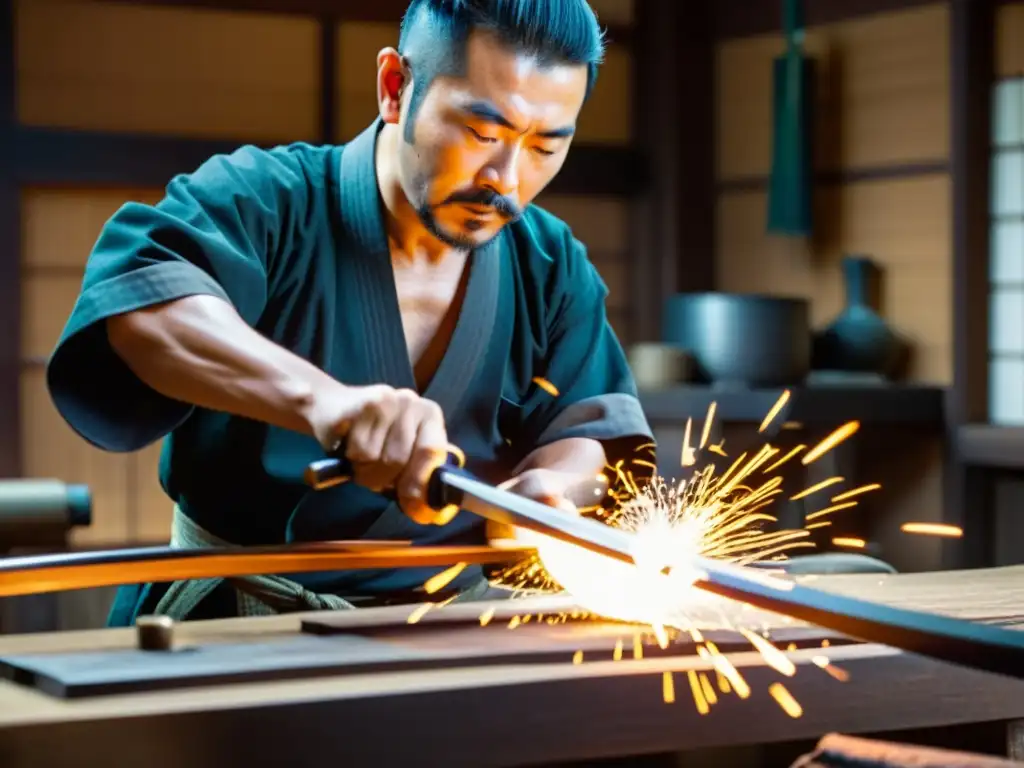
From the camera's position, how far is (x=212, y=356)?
1806 millimetres

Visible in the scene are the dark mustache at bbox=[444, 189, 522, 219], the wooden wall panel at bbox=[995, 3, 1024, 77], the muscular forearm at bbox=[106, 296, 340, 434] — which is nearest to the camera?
the muscular forearm at bbox=[106, 296, 340, 434]

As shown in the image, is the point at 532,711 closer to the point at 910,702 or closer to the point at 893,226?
the point at 910,702

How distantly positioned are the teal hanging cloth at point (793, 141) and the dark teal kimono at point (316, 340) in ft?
10.8

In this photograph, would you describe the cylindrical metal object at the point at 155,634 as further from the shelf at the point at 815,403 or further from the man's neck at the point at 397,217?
the shelf at the point at 815,403

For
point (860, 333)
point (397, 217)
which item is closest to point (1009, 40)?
point (860, 333)

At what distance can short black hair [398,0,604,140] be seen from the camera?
1851mm

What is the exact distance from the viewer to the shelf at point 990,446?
4.82 m

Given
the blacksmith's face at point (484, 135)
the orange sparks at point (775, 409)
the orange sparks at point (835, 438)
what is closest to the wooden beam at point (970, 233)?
the orange sparks at point (835, 438)

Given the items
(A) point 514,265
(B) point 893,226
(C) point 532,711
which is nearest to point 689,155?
(B) point 893,226

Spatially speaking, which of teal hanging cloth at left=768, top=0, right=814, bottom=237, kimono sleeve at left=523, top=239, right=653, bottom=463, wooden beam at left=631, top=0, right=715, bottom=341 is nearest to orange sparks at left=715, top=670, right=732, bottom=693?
kimono sleeve at left=523, top=239, right=653, bottom=463

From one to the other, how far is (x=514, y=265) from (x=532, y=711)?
986 mm

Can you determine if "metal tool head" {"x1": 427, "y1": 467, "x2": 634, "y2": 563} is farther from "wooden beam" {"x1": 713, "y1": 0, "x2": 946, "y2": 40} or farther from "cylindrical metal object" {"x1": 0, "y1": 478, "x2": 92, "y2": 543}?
"wooden beam" {"x1": 713, "y1": 0, "x2": 946, "y2": 40}

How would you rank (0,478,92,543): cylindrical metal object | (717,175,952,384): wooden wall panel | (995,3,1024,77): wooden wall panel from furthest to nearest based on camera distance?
(717,175,952,384): wooden wall panel
(995,3,1024,77): wooden wall panel
(0,478,92,543): cylindrical metal object

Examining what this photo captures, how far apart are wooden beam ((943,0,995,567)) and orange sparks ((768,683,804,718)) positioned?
3762 millimetres
